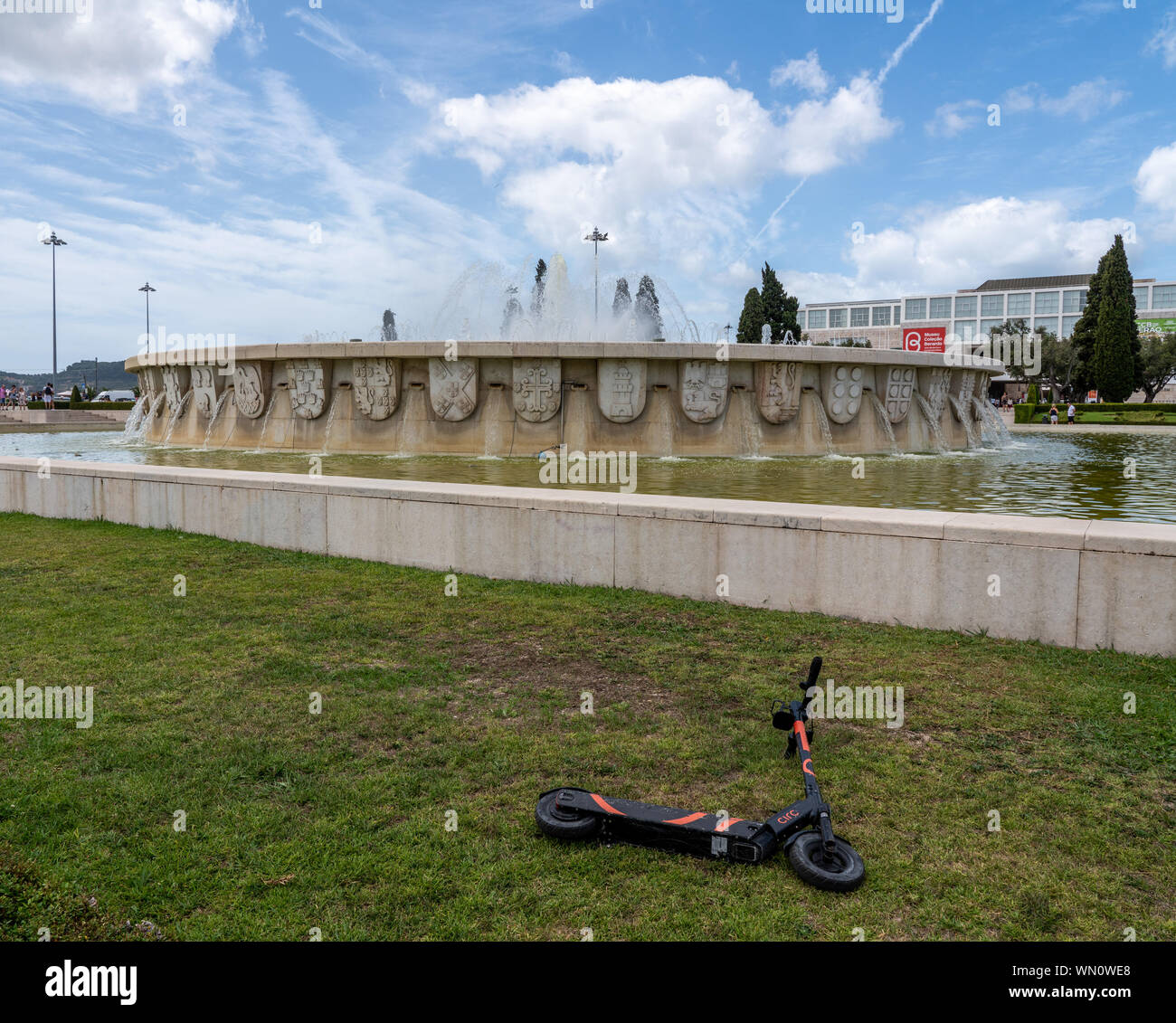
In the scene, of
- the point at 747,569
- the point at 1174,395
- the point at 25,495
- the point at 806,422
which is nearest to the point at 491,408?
the point at 806,422

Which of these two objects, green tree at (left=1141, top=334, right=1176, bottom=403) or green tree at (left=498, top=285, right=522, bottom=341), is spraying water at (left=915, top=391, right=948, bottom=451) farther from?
green tree at (left=1141, top=334, right=1176, bottom=403)

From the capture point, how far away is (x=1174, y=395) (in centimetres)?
9181

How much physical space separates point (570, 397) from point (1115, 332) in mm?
56201

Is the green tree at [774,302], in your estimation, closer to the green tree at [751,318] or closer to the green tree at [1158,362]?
the green tree at [751,318]

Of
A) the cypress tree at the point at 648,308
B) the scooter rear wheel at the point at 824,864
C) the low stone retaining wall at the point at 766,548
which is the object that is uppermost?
the cypress tree at the point at 648,308

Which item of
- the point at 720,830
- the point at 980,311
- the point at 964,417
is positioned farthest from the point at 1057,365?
the point at 720,830

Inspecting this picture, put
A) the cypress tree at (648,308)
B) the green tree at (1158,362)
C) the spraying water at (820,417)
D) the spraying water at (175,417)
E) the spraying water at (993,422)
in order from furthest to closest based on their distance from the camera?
1. the green tree at (1158,362)
2. the cypress tree at (648,308)
3. the spraying water at (993,422)
4. the spraying water at (175,417)
5. the spraying water at (820,417)

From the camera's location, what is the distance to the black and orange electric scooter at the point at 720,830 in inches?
120

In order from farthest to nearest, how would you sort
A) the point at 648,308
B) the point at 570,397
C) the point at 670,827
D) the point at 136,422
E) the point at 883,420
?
the point at 648,308
the point at 136,422
the point at 883,420
the point at 570,397
the point at 670,827

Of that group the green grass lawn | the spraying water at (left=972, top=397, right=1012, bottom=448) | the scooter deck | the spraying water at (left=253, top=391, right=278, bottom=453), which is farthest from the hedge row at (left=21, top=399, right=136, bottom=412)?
the scooter deck

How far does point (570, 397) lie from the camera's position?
15227 millimetres

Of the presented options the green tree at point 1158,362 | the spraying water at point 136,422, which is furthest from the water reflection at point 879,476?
the green tree at point 1158,362

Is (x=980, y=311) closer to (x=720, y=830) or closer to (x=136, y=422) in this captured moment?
(x=136, y=422)
